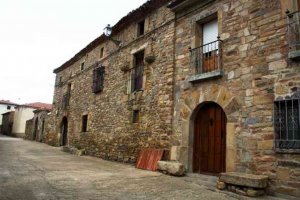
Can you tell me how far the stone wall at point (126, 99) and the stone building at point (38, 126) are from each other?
626 cm

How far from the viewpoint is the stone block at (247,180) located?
4.99 m

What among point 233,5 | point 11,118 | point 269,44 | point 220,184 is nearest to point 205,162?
point 220,184

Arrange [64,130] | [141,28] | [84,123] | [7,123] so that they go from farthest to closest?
[7,123] < [64,130] < [84,123] < [141,28]

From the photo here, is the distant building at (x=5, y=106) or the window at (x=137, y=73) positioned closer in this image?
the window at (x=137, y=73)

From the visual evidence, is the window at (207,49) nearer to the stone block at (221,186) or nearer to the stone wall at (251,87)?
the stone wall at (251,87)

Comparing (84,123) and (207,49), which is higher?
(207,49)

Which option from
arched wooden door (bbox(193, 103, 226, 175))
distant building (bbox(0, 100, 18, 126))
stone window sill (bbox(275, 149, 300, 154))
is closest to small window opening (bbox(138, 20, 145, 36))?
arched wooden door (bbox(193, 103, 226, 175))

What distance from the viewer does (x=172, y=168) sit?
6.98 metres

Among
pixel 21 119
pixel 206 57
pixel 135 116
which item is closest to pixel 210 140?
pixel 206 57

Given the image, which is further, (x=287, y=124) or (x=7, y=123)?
(x=7, y=123)

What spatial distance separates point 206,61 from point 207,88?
0.79 m

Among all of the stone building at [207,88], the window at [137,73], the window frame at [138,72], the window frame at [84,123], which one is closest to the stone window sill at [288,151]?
the stone building at [207,88]

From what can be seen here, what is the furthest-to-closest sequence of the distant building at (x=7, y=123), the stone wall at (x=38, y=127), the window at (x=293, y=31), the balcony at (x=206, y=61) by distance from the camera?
the distant building at (x=7, y=123), the stone wall at (x=38, y=127), the balcony at (x=206, y=61), the window at (x=293, y=31)

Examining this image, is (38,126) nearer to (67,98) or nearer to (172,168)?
(67,98)
